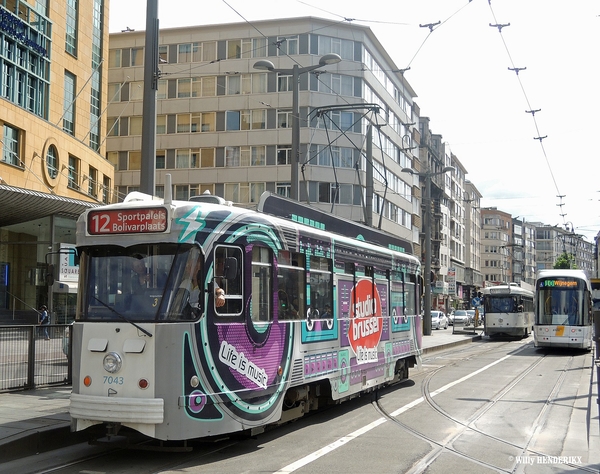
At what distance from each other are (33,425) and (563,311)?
21.6m

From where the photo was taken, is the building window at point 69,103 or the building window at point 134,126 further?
the building window at point 134,126

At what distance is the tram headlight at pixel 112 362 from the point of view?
8273mm

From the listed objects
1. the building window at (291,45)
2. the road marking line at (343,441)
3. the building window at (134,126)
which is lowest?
the road marking line at (343,441)

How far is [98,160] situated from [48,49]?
Answer: 656 centimetres

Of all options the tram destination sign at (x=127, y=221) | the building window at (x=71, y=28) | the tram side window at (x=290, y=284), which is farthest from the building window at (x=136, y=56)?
the tram destination sign at (x=127, y=221)

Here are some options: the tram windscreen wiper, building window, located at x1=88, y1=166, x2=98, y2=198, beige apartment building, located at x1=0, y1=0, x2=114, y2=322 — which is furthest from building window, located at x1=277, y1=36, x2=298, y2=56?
the tram windscreen wiper

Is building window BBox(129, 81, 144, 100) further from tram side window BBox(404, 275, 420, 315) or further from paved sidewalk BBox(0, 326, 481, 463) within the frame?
paved sidewalk BBox(0, 326, 481, 463)

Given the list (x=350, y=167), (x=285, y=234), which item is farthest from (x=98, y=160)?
(x=285, y=234)

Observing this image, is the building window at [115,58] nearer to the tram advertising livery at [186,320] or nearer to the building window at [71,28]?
the building window at [71,28]

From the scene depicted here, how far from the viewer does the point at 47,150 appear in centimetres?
3291

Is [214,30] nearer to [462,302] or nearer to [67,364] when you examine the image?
[67,364]

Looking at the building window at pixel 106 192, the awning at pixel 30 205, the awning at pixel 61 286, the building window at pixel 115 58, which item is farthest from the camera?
the building window at pixel 115 58

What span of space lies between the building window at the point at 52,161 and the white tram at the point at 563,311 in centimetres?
2124

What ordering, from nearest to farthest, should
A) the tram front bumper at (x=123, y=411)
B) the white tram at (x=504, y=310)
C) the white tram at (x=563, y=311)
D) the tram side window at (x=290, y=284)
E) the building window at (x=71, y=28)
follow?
the tram front bumper at (x=123, y=411)
the tram side window at (x=290, y=284)
the white tram at (x=563, y=311)
the building window at (x=71, y=28)
the white tram at (x=504, y=310)
